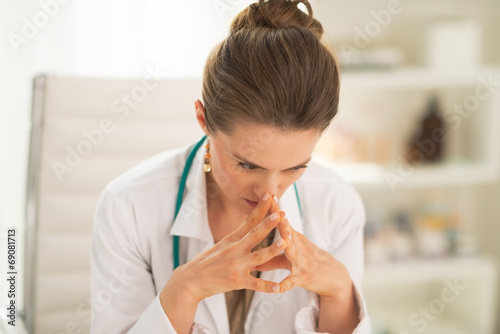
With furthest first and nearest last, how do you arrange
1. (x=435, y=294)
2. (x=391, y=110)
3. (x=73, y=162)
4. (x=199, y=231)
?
(x=435, y=294), (x=391, y=110), (x=73, y=162), (x=199, y=231)

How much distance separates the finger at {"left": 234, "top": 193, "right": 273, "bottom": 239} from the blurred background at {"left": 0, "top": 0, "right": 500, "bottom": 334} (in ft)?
3.99

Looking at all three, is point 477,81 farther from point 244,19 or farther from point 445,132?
point 244,19

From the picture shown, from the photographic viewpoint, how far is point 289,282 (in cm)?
109

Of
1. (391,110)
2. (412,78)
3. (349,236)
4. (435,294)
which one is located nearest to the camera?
(349,236)

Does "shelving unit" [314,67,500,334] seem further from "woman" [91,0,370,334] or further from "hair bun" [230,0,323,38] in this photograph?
"hair bun" [230,0,323,38]

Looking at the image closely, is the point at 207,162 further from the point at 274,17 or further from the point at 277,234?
the point at 274,17

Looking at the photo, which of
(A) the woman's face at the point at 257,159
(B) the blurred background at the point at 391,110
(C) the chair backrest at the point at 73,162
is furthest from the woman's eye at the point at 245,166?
(B) the blurred background at the point at 391,110

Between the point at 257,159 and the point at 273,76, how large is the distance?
0.15 metres

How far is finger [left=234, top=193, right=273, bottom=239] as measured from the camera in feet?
3.45

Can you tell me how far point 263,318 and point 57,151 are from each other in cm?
68

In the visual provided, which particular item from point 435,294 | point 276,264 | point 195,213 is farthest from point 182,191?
point 435,294

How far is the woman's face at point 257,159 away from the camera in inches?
40.0

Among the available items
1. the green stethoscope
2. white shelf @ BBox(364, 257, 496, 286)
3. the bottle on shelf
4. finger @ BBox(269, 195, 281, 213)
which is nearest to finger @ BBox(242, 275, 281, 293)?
finger @ BBox(269, 195, 281, 213)

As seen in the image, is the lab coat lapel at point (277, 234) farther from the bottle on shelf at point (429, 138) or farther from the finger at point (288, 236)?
the bottle on shelf at point (429, 138)
